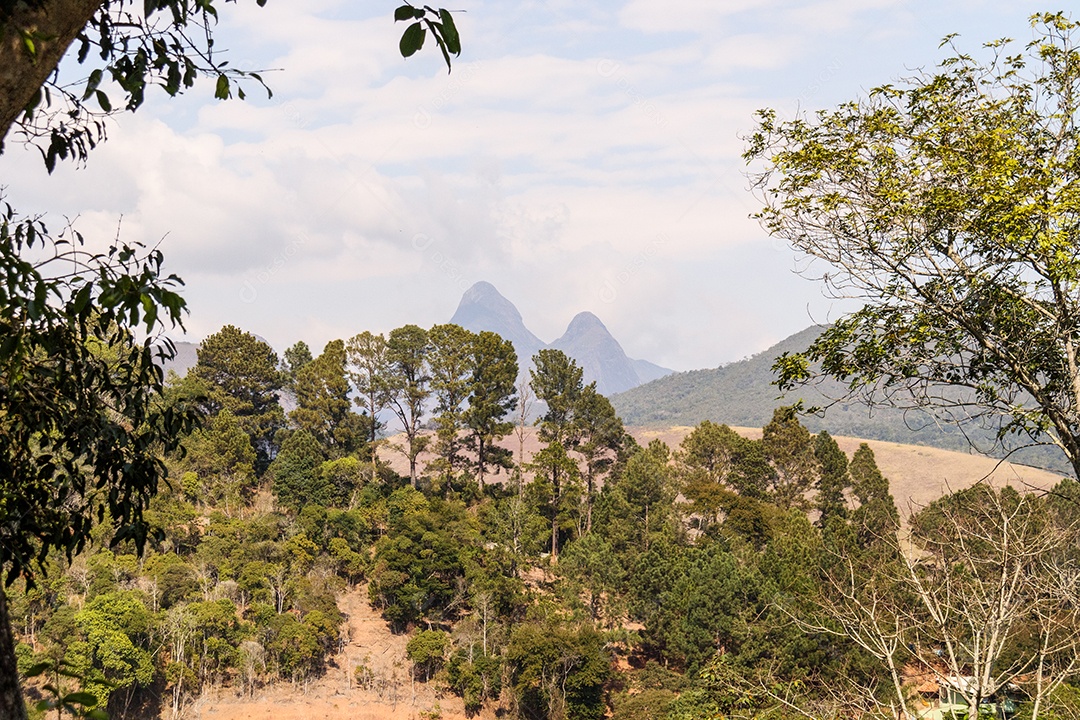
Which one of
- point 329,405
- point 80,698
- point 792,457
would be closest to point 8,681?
point 80,698

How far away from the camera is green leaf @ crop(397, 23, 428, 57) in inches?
83.2

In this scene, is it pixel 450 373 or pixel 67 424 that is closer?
pixel 67 424

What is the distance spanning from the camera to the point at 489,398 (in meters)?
38.1

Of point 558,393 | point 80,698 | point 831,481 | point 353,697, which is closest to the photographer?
point 80,698

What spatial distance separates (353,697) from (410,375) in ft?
55.9

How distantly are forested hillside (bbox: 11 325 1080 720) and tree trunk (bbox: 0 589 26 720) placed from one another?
46.5 ft

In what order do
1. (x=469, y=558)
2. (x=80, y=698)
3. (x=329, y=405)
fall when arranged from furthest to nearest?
(x=329, y=405)
(x=469, y=558)
(x=80, y=698)

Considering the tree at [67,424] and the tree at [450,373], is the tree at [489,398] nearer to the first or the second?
the tree at [450,373]

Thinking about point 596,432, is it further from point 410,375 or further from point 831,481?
point 831,481

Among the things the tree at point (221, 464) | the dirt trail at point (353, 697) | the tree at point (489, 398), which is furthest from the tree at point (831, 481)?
the tree at point (221, 464)

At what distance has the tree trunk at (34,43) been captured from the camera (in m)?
2.15

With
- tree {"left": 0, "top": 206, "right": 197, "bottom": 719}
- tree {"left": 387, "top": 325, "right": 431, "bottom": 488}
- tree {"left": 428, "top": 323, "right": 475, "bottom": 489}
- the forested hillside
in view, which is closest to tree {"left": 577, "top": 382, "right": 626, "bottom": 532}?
the forested hillside

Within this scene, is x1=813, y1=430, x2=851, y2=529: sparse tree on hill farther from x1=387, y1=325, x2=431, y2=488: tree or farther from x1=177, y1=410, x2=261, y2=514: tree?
x1=177, y1=410, x2=261, y2=514: tree

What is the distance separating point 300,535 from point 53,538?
2636cm
